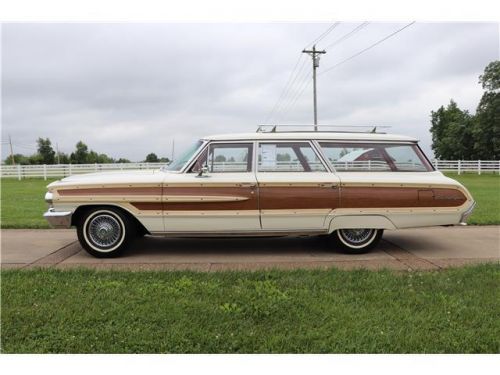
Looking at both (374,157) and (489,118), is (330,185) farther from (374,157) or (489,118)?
(489,118)

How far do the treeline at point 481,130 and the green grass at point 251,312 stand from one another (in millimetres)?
54087

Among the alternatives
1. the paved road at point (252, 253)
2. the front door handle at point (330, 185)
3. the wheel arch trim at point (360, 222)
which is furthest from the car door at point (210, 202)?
the wheel arch trim at point (360, 222)

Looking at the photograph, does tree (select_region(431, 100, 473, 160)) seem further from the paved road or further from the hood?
the hood

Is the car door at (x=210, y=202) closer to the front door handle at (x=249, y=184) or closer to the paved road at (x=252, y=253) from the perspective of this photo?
the front door handle at (x=249, y=184)

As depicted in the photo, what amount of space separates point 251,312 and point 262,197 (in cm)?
226

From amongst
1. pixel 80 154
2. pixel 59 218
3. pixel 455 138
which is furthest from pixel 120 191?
pixel 80 154

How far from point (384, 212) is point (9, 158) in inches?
2784

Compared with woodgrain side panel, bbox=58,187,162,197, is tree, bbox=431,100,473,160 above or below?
above

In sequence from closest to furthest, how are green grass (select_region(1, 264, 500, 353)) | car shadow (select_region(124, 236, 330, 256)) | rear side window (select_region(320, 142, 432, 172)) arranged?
green grass (select_region(1, 264, 500, 353)) → rear side window (select_region(320, 142, 432, 172)) → car shadow (select_region(124, 236, 330, 256))

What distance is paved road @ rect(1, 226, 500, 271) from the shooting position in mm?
5664

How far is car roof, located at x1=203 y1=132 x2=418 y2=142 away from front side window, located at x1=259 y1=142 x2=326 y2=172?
114 millimetres

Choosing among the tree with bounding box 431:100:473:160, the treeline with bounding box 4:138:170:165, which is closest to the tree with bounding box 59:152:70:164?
the treeline with bounding box 4:138:170:165

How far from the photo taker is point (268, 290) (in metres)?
4.42

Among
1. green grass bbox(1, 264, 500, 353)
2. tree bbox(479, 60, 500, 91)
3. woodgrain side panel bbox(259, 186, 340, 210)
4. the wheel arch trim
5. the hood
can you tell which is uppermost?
tree bbox(479, 60, 500, 91)
